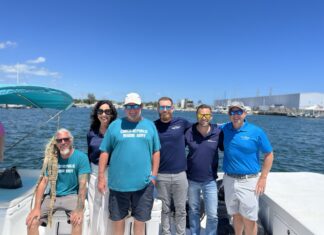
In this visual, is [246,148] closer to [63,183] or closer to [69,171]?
[69,171]

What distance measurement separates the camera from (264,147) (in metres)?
3.41

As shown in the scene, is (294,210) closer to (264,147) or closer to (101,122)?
(264,147)

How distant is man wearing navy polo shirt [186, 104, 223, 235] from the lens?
146 inches

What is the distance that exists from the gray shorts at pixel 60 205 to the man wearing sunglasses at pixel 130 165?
1.22ft

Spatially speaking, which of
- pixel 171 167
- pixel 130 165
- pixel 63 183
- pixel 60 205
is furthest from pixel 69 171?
pixel 171 167

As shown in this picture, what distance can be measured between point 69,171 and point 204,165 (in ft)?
5.55

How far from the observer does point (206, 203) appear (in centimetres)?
375

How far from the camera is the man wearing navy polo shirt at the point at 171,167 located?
3623 millimetres

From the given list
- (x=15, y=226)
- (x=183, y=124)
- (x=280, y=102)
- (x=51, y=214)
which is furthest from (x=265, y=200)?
(x=280, y=102)

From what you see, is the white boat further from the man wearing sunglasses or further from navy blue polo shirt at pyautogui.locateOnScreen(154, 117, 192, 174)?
navy blue polo shirt at pyautogui.locateOnScreen(154, 117, 192, 174)

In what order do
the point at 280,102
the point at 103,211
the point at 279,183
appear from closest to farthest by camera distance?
the point at 103,211, the point at 279,183, the point at 280,102

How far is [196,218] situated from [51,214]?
1.85m

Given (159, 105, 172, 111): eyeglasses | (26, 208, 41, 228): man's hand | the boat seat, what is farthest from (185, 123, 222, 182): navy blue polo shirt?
(26, 208, 41, 228): man's hand

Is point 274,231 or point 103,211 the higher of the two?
point 103,211
